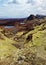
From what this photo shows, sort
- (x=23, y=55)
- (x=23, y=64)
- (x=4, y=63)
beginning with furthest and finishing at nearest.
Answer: (x=4, y=63), (x=23, y=55), (x=23, y=64)

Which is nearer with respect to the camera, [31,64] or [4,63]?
[31,64]

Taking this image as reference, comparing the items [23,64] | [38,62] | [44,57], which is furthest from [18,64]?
[44,57]

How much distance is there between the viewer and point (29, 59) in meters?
16.2

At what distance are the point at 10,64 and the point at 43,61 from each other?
2695 millimetres

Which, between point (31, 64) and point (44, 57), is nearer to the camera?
point (31, 64)

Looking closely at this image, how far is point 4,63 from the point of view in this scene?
1777cm

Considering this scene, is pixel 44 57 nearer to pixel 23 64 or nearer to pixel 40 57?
pixel 40 57

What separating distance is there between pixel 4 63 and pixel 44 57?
11.6 ft

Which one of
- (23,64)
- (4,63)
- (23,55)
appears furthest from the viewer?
(4,63)

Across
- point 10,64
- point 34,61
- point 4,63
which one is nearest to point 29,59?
point 34,61

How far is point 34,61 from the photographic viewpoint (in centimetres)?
1617

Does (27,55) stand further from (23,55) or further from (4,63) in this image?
(4,63)

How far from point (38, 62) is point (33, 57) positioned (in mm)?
602

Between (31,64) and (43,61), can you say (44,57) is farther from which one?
(31,64)
